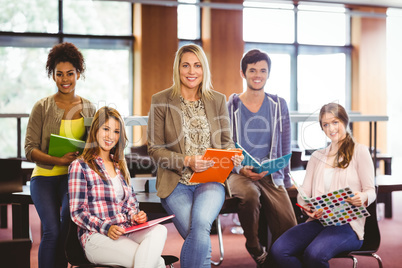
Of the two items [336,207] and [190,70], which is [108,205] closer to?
[190,70]

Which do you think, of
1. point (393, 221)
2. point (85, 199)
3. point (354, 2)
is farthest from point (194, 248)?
point (354, 2)

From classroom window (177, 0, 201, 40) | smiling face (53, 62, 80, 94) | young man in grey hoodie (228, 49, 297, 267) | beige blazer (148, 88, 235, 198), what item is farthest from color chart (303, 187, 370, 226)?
classroom window (177, 0, 201, 40)

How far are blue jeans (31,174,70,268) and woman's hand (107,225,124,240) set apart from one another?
15.6 inches

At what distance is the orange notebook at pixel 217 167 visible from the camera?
7.35 feet

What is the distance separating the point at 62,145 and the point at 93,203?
0.41 metres

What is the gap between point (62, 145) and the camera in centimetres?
237

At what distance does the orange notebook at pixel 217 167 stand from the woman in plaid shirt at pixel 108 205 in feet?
1.16

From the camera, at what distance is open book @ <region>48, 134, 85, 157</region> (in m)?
2.32

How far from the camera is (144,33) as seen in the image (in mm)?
7180

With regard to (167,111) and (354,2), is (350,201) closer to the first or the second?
(167,111)

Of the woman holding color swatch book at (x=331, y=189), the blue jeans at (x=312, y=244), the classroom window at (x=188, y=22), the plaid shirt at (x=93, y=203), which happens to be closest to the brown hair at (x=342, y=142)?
the woman holding color swatch book at (x=331, y=189)

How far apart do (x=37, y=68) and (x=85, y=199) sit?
5461mm

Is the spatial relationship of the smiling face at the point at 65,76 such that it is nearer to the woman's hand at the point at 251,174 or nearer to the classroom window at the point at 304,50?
the woman's hand at the point at 251,174

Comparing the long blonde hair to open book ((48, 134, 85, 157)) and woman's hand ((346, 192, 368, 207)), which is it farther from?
woman's hand ((346, 192, 368, 207))
